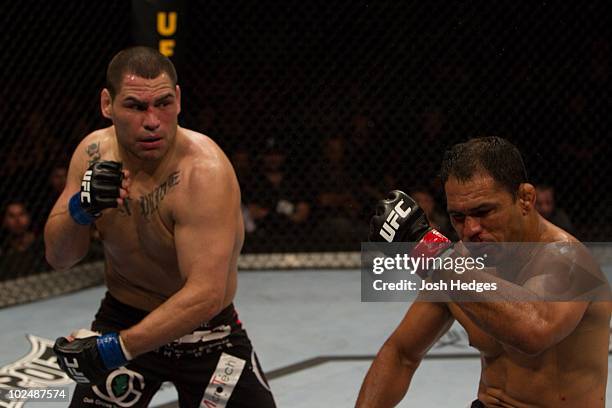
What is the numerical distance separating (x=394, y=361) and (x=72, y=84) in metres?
3.70

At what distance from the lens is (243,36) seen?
5801 millimetres

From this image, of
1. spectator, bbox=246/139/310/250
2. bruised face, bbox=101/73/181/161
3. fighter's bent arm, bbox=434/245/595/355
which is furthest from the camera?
spectator, bbox=246/139/310/250

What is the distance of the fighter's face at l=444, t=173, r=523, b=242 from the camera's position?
6.28 ft

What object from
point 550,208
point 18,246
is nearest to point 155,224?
point 18,246

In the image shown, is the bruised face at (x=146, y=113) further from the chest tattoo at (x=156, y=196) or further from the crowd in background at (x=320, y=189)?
the crowd in background at (x=320, y=189)

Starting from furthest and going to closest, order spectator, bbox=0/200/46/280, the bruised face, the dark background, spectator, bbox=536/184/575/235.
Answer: the dark background
spectator, bbox=536/184/575/235
spectator, bbox=0/200/46/280
the bruised face

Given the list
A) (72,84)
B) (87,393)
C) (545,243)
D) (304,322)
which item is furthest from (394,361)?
(72,84)

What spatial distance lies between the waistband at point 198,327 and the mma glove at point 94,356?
25 centimetres

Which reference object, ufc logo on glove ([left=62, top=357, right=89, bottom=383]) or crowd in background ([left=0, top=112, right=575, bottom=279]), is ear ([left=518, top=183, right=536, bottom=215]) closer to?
ufc logo on glove ([left=62, top=357, right=89, bottom=383])

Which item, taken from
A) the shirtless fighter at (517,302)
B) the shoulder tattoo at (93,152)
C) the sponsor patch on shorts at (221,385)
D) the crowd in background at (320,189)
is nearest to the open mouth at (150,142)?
the shoulder tattoo at (93,152)

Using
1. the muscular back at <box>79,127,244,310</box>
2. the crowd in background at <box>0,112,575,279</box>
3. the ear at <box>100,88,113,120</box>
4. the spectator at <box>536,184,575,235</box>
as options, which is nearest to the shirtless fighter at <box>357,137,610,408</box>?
the muscular back at <box>79,127,244,310</box>

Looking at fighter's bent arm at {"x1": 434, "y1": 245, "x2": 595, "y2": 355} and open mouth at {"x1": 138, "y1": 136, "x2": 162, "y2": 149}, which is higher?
open mouth at {"x1": 138, "y1": 136, "x2": 162, "y2": 149}

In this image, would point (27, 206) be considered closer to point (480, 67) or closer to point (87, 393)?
point (480, 67)

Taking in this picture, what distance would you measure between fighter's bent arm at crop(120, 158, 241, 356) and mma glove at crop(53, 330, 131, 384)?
0.03m
